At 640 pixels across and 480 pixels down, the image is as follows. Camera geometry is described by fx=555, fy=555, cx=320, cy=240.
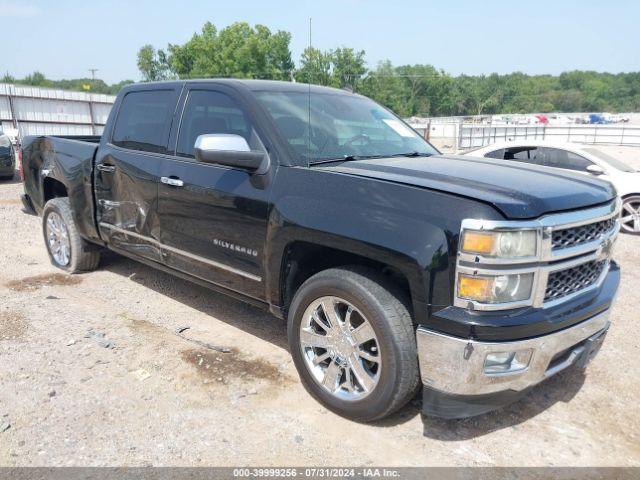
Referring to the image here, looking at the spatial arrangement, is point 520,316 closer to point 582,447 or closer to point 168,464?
point 582,447

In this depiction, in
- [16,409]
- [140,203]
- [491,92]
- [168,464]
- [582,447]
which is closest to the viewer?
[168,464]

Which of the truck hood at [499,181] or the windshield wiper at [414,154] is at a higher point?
the windshield wiper at [414,154]

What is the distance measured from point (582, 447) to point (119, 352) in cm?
307

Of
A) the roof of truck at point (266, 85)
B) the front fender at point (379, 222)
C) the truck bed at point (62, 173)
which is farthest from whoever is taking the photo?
the truck bed at point (62, 173)

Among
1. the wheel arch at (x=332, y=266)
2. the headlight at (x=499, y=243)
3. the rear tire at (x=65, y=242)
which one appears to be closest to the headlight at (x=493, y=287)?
the headlight at (x=499, y=243)

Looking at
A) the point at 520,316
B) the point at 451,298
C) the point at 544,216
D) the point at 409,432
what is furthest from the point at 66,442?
the point at 544,216

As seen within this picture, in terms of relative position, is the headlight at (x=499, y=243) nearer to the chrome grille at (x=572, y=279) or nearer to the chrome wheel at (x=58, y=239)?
the chrome grille at (x=572, y=279)

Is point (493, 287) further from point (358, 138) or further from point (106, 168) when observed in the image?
point (106, 168)

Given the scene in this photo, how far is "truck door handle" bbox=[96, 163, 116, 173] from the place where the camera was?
15.7ft

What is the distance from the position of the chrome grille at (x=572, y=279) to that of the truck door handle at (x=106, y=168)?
364 cm

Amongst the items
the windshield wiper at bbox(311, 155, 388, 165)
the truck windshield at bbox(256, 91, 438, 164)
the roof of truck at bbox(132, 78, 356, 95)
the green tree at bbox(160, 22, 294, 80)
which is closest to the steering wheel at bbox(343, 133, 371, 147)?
the truck windshield at bbox(256, 91, 438, 164)

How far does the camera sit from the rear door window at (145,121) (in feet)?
14.4

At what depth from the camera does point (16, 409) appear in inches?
128

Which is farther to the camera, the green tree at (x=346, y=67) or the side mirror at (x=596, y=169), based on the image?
the side mirror at (x=596, y=169)
